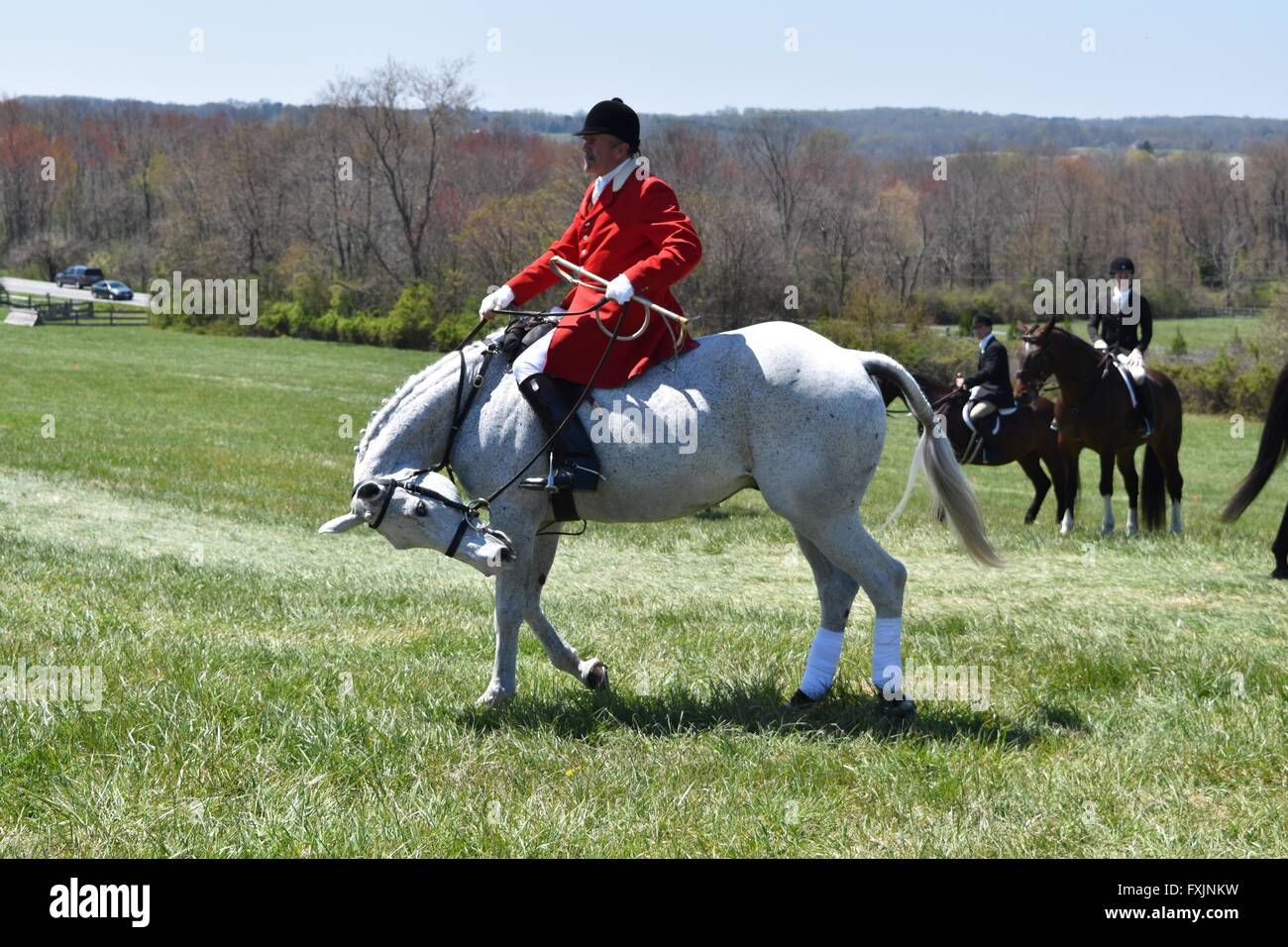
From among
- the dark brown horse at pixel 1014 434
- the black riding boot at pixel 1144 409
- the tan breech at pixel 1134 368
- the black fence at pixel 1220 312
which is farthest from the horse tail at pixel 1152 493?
the black fence at pixel 1220 312

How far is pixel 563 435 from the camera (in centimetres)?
571

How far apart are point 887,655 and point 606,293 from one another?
2.13 meters

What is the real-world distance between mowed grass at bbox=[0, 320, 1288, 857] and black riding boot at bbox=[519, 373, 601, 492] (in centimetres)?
105

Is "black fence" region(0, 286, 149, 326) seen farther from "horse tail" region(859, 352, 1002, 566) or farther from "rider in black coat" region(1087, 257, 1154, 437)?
"horse tail" region(859, 352, 1002, 566)

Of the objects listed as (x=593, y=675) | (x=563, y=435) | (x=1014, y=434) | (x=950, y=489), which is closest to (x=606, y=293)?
(x=563, y=435)

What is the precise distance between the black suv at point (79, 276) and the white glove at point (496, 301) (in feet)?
239

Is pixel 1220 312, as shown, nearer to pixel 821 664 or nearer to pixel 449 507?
pixel 821 664

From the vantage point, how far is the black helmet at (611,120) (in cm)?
583

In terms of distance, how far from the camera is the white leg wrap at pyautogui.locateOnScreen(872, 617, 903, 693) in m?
5.79

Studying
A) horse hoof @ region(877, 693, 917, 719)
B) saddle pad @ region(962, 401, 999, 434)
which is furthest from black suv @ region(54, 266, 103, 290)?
horse hoof @ region(877, 693, 917, 719)

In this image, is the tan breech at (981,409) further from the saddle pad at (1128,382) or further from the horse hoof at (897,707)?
the horse hoof at (897,707)

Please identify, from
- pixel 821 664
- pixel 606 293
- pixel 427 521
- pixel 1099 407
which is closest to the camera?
pixel 427 521

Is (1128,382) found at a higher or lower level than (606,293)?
lower
